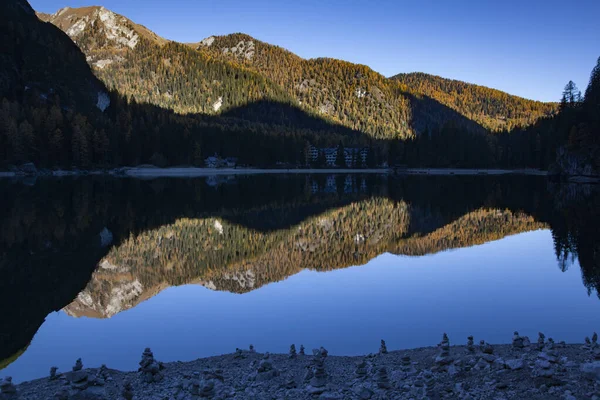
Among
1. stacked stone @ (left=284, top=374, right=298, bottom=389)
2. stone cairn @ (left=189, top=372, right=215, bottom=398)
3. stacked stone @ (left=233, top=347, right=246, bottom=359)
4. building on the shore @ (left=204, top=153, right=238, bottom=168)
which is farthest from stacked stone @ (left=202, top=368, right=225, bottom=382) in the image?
building on the shore @ (left=204, top=153, right=238, bottom=168)

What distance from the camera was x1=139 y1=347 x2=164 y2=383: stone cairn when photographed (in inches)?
378

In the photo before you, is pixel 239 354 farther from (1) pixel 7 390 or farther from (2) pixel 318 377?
(1) pixel 7 390

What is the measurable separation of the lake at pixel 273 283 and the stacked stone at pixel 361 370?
2.34m

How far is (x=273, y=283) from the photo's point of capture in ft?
62.8

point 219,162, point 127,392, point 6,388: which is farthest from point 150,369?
point 219,162

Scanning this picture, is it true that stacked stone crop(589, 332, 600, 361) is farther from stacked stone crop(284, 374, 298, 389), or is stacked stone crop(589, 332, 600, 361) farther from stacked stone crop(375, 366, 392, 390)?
stacked stone crop(284, 374, 298, 389)

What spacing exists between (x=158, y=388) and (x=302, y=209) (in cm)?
3649

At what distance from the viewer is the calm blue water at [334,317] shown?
40.7ft

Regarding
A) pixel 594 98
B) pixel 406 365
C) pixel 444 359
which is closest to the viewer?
pixel 444 359

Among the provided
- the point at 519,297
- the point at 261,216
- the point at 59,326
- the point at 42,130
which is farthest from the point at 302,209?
the point at 42,130

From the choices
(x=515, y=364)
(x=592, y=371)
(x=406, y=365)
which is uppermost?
(x=592, y=371)

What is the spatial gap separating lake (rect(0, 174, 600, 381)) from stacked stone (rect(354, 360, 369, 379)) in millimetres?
2340

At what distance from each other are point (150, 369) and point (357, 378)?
432 cm

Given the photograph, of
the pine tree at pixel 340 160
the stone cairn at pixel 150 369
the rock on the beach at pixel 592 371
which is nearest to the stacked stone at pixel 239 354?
the stone cairn at pixel 150 369
